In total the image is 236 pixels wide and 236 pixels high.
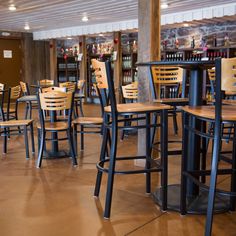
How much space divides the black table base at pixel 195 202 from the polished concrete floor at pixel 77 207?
6cm

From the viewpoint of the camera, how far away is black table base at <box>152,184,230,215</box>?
2.64 meters

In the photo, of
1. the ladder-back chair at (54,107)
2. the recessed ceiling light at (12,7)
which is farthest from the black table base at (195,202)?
the recessed ceiling light at (12,7)

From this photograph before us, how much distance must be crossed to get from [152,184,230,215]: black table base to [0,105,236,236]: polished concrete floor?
0.06 m

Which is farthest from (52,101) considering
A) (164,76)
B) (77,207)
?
(77,207)

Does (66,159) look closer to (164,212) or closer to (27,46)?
(164,212)

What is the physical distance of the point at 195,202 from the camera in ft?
9.05

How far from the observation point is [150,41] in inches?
147

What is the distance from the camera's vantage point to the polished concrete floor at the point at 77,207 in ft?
7.84

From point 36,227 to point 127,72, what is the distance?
28.8 feet

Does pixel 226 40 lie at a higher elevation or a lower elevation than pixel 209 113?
higher

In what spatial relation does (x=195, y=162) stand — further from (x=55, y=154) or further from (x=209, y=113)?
(x=55, y=154)

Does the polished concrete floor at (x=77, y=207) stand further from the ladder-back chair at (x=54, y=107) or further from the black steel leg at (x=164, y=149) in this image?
the ladder-back chair at (x=54, y=107)

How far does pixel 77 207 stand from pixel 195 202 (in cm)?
95

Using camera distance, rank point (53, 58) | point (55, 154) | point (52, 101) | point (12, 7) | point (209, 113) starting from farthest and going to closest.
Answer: point (53, 58), point (12, 7), point (55, 154), point (52, 101), point (209, 113)
